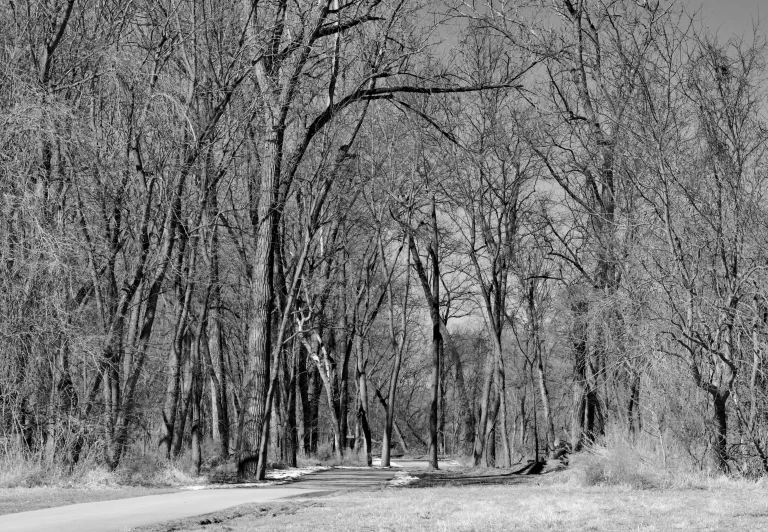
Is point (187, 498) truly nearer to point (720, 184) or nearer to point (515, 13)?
point (720, 184)

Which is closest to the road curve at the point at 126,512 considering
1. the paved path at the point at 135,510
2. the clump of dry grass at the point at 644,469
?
the paved path at the point at 135,510

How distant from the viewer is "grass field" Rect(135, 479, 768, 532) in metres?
8.58

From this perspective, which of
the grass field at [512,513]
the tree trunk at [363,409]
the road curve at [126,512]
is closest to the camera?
the road curve at [126,512]

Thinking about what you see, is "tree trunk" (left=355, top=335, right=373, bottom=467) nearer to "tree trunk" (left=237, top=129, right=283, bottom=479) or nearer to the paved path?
"tree trunk" (left=237, top=129, right=283, bottom=479)

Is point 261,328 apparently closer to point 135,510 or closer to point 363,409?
point 135,510

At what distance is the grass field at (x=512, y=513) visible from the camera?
28.1 ft

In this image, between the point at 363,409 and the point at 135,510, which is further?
the point at 363,409

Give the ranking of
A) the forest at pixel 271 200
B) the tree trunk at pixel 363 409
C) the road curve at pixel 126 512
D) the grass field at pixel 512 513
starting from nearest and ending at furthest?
the road curve at pixel 126 512 → the grass field at pixel 512 513 → the forest at pixel 271 200 → the tree trunk at pixel 363 409

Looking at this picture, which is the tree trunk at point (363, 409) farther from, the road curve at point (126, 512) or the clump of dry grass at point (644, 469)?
the road curve at point (126, 512)

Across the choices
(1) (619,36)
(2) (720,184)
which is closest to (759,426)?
(2) (720,184)

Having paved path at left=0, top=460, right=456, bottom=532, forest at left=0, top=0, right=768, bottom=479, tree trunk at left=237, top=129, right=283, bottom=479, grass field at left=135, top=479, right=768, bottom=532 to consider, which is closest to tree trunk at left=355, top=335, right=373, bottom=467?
forest at left=0, top=0, right=768, bottom=479

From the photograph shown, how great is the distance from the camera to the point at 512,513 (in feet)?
32.7

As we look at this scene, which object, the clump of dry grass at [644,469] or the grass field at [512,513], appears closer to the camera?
the grass field at [512,513]

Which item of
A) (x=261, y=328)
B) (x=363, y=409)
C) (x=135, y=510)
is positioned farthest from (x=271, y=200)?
(x=363, y=409)
